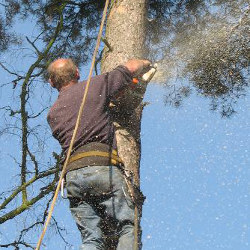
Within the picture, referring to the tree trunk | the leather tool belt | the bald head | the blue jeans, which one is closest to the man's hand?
the tree trunk

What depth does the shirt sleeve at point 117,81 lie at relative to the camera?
3146 mm

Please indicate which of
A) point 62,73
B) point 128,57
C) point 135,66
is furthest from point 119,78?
point 128,57

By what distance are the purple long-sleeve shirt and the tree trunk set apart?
32 cm

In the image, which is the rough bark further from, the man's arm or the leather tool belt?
the leather tool belt

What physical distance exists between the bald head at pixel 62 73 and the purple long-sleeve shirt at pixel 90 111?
67 millimetres

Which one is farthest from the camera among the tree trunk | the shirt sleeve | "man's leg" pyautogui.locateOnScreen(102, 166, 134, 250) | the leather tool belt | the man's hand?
the tree trunk

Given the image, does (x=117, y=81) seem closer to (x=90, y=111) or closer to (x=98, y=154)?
(x=90, y=111)

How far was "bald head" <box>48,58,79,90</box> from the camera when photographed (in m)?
3.24

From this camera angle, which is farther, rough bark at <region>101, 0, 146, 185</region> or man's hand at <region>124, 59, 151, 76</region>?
rough bark at <region>101, 0, 146, 185</region>

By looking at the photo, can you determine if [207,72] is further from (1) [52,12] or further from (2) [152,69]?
(2) [152,69]

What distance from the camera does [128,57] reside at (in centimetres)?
406

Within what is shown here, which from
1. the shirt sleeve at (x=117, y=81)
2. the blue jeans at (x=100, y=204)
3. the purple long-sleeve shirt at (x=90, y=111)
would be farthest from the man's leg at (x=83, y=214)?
the shirt sleeve at (x=117, y=81)

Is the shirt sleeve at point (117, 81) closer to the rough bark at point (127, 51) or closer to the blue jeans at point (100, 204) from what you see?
the rough bark at point (127, 51)

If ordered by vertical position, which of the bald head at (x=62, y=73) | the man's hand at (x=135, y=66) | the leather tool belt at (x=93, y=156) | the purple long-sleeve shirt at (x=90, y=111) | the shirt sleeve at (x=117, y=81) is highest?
the man's hand at (x=135, y=66)
